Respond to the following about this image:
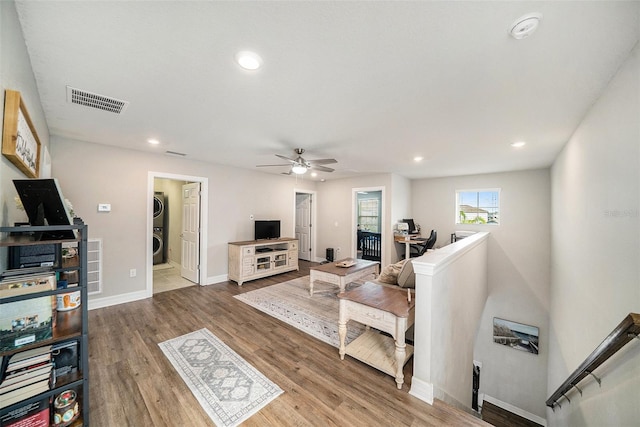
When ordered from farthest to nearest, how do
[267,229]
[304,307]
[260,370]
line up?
[267,229], [304,307], [260,370]

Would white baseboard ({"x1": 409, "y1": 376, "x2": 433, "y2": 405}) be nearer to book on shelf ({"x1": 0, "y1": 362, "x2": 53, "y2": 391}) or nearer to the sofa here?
the sofa

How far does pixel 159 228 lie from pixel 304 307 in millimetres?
5250

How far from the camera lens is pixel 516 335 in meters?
4.97

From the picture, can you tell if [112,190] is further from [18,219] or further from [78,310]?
[78,310]

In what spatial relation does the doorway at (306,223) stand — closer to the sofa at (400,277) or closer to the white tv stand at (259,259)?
the white tv stand at (259,259)

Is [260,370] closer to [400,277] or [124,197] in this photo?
[400,277]

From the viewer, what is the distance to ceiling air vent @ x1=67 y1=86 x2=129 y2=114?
2.06 meters

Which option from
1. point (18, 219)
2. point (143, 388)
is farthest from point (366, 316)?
point (18, 219)

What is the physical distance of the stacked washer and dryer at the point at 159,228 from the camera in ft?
20.5

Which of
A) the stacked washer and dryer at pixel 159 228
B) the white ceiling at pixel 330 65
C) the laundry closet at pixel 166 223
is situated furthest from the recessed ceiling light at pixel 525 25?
the stacked washer and dryer at pixel 159 228

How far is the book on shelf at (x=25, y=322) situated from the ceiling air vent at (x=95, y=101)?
1.83 m

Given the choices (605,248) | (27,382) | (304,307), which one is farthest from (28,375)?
(605,248)

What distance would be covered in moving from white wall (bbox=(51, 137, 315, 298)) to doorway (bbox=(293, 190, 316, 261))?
266cm

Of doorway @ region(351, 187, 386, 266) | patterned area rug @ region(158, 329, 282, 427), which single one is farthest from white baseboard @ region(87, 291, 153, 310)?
doorway @ region(351, 187, 386, 266)
